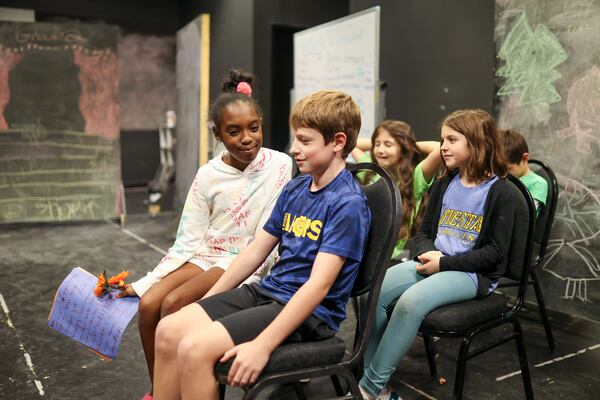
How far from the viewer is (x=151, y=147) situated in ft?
29.0

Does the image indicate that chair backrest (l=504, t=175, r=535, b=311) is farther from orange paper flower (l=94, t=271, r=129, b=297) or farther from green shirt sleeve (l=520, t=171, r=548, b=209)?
orange paper flower (l=94, t=271, r=129, b=297)

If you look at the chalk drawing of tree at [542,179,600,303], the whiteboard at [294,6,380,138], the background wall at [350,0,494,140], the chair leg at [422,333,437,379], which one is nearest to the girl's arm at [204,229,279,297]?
the chair leg at [422,333,437,379]

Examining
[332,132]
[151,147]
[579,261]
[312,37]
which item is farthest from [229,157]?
[151,147]

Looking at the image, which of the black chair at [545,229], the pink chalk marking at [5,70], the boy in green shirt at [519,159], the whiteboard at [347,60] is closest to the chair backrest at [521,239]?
the black chair at [545,229]

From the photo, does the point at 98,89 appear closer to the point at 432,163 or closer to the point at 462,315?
the point at 432,163

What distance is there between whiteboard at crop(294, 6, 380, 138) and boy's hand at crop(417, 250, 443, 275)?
1.82 meters

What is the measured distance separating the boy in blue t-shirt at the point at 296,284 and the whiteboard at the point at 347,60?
2.15 metres

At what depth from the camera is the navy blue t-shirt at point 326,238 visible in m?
1.27

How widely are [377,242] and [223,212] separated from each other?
2.08ft

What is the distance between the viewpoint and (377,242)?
1317 mm

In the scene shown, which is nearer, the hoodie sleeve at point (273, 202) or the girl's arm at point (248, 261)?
the girl's arm at point (248, 261)

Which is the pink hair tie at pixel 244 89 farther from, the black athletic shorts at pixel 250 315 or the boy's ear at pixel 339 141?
the black athletic shorts at pixel 250 315

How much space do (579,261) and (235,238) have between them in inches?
A: 68.5

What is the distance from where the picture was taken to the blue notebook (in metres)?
1.62
